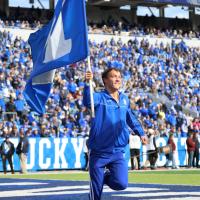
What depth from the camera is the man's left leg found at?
886cm

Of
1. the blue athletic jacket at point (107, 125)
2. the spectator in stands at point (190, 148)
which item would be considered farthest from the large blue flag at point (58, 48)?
the spectator in stands at point (190, 148)

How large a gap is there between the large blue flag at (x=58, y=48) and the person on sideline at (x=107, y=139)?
0.92 metres

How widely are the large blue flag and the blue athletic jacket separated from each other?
1.01 m

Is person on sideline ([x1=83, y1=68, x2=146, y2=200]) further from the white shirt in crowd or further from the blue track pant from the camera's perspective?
the white shirt in crowd

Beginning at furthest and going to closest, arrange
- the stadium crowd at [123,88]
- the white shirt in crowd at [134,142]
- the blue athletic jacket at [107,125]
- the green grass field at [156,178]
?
1. the stadium crowd at [123,88]
2. the white shirt in crowd at [134,142]
3. the green grass field at [156,178]
4. the blue athletic jacket at [107,125]

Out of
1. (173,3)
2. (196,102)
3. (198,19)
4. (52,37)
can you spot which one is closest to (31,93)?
(52,37)

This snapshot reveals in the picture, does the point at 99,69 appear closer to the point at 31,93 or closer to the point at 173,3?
the point at 173,3

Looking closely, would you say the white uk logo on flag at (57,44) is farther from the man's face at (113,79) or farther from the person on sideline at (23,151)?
the person on sideline at (23,151)

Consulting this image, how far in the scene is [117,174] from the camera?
8883 mm

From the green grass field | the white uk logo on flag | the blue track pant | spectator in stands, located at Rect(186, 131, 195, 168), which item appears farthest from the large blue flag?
spectator in stands, located at Rect(186, 131, 195, 168)

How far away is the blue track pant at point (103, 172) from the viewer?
28.9ft

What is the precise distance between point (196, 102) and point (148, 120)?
682 cm

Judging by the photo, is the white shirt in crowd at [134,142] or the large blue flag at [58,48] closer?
the large blue flag at [58,48]

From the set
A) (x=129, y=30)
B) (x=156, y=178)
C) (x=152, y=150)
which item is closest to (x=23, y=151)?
(x=152, y=150)
